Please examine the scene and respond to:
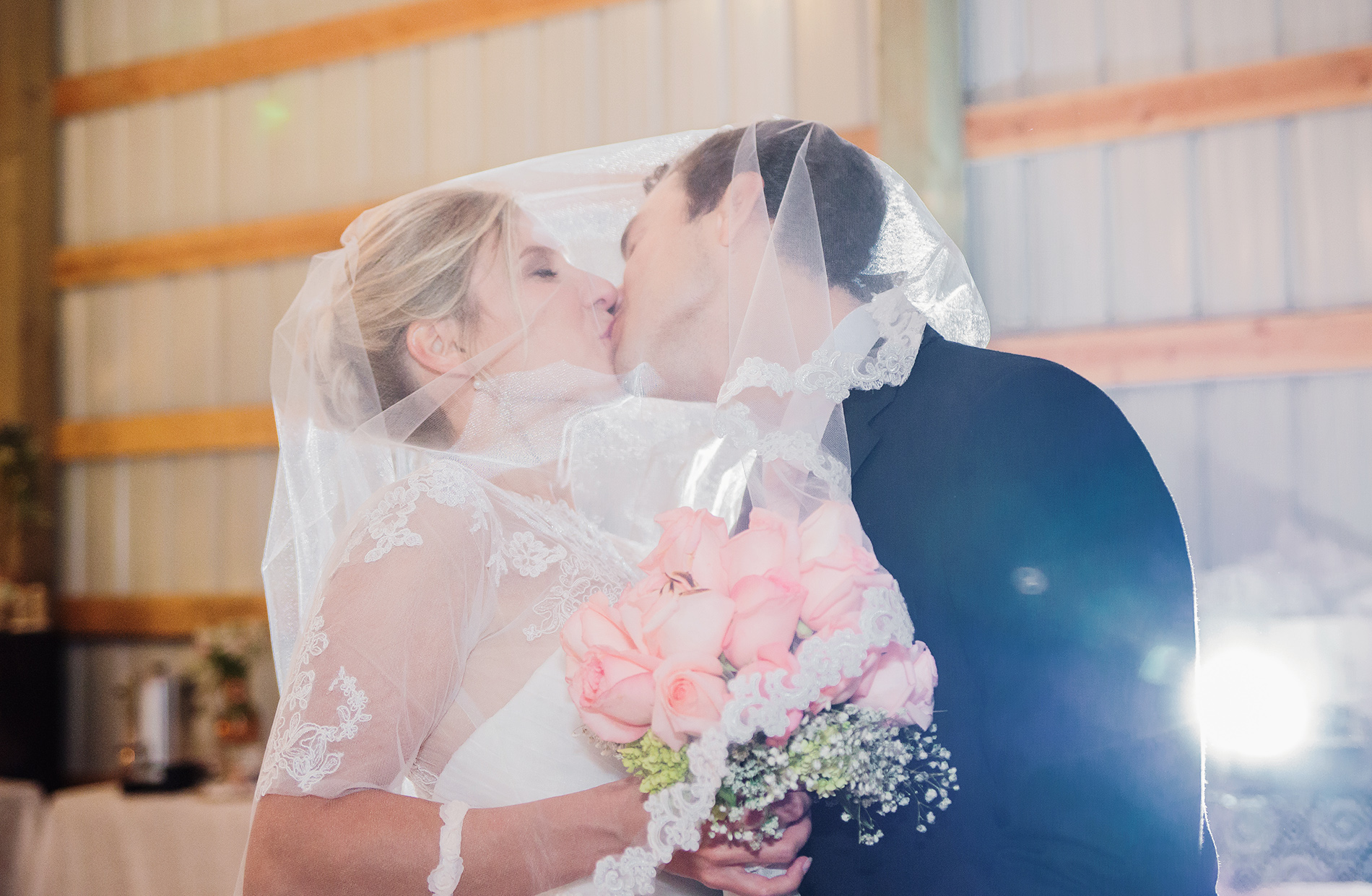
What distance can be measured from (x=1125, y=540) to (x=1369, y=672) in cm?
300

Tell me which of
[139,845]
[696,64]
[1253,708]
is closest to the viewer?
[1253,708]

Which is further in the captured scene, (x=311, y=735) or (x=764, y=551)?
(x=311, y=735)

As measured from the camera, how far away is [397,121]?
201 inches

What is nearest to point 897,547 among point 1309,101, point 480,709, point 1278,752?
point 480,709

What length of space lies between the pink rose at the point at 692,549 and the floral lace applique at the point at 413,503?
0.40 m

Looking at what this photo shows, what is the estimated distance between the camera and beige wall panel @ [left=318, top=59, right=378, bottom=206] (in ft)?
17.0

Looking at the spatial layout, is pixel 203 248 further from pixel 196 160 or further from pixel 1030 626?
pixel 1030 626

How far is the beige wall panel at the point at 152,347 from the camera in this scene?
18.0ft

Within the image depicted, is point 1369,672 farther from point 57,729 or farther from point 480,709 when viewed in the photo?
point 57,729

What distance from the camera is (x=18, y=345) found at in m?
5.53

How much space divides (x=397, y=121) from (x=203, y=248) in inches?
49.9

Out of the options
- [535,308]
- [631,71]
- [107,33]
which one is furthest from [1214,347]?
[107,33]

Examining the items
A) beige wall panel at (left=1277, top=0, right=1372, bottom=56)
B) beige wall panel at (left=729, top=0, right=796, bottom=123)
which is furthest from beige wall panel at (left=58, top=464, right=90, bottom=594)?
beige wall panel at (left=1277, top=0, right=1372, bottom=56)

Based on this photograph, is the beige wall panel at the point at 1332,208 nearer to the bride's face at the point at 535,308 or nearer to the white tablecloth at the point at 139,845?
the bride's face at the point at 535,308
